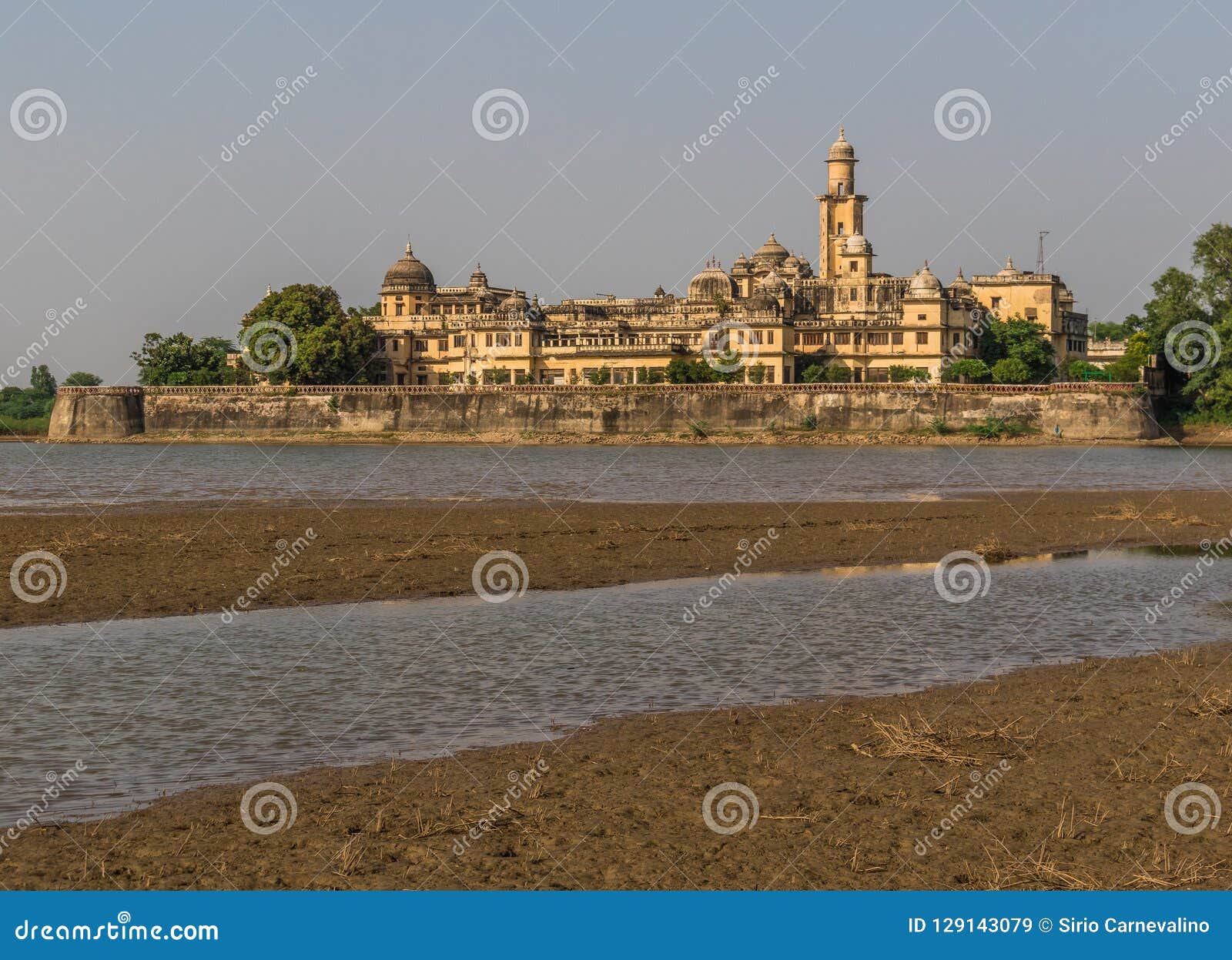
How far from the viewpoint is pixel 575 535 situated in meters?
29.0

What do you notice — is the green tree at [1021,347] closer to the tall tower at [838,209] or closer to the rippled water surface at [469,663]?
the tall tower at [838,209]

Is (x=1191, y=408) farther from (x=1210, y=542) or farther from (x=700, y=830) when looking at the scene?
(x=700, y=830)

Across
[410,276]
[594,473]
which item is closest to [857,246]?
[410,276]

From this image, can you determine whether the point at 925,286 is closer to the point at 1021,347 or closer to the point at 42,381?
the point at 1021,347

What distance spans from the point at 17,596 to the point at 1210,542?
2163cm

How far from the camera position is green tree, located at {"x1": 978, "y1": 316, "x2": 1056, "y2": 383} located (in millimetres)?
96000

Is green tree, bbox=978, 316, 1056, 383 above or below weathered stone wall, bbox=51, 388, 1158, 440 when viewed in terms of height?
above

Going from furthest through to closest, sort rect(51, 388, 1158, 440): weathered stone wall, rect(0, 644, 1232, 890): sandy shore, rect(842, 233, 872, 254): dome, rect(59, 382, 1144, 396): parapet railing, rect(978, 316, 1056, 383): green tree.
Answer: rect(842, 233, 872, 254): dome
rect(978, 316, 1056, 383): green tree
rect(59, 382, 1144, 396): parapet railing
rect(51, 388, 1158, 440): weathered stone wall
rect(0, 644, 1232, 890): sandy shore

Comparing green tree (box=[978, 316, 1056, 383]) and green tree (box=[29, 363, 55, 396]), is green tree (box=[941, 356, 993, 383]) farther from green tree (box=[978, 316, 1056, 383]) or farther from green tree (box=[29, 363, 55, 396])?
green tree (box=[29, 363, 55, 396])

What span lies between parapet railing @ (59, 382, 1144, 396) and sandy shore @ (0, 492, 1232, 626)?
154 ft

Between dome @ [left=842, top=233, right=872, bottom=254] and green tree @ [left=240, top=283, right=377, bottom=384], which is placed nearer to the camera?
green tree @ [left=240, top=283, right=377, bottom=384]

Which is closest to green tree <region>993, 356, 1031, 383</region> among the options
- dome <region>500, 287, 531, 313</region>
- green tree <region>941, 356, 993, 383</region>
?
green tree <region>941, 356, 993, 383</region>

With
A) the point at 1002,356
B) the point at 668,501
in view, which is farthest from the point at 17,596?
the point at 1002,356

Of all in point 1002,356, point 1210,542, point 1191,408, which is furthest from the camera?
point 1002,356
